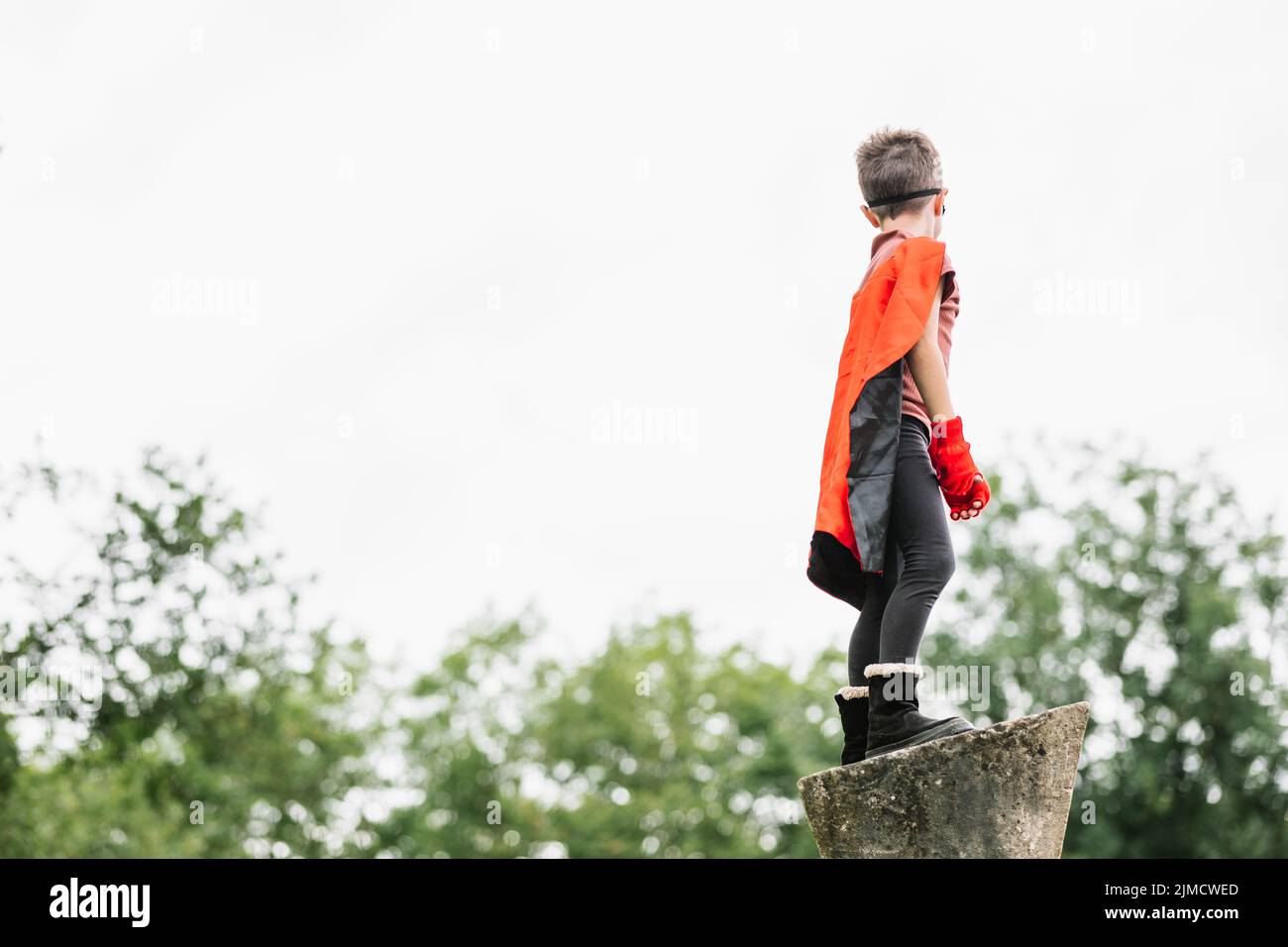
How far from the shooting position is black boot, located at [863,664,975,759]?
4.88 m

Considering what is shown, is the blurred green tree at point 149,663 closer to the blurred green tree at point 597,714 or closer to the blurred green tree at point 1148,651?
the blurred green tree at point 597,714

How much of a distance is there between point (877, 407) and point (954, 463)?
0.35 metres

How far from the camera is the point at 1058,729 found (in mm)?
4852

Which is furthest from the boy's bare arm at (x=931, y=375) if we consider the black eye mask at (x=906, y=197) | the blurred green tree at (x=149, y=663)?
the blurred green tree at (x=149, y=663)

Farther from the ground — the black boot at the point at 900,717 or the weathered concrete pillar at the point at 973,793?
the black boot at the point at 900,717

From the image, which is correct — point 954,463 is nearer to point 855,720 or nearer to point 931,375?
point 931,375

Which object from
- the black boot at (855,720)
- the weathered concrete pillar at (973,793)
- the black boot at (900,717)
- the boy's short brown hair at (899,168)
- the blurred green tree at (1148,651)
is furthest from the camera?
the blurred green tree at (1148,651)

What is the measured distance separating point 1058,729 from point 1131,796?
2561 cm

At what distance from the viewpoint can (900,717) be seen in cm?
493

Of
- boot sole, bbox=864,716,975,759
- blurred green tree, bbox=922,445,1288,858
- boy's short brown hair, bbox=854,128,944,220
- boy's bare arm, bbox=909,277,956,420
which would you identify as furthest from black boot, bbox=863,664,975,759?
blurred green tree, bbox=922,445,1288,858

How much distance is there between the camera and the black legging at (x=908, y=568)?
4957mm

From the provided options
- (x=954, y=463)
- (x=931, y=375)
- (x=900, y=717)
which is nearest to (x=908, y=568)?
(x=954, y=463)

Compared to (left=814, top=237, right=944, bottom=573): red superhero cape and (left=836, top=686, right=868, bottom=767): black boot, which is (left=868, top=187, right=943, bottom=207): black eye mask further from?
(left=836, top=686, right=868, bottom=767): black boot

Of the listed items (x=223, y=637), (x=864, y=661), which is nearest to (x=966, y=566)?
(x=223, y=637)
